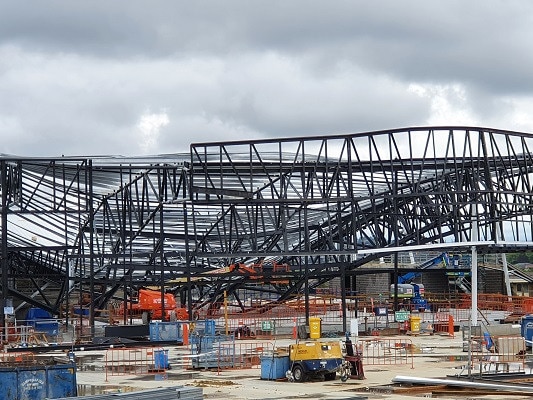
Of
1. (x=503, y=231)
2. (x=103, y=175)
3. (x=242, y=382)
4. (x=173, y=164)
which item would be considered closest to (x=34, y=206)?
(x=103, y=175)

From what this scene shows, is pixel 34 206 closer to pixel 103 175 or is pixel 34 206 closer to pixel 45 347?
pixel 103 175

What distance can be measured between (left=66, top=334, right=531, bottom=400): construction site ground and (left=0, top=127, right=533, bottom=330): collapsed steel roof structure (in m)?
9.65

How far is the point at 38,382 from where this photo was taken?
30.2 meters

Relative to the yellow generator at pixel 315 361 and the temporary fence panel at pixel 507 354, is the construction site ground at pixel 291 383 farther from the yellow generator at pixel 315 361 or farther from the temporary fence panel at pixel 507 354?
the temporary fence panel at pixel 507 354

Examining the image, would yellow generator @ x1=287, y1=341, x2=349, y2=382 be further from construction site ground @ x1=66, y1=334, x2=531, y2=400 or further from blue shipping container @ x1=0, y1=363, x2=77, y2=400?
blue shipping container @ x1=0, y1=363, x2=77, y2=400

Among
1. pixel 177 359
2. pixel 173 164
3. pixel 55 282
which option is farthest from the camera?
pixel 55 282

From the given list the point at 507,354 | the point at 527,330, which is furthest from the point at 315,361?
the point at 527,330

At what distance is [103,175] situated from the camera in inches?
2477

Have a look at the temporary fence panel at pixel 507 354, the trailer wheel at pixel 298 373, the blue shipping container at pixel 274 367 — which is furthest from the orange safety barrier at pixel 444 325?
the trailer wheel at pixel 298 373

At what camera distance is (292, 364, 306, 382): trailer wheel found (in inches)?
1420

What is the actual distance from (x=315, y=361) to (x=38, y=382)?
1020 cm

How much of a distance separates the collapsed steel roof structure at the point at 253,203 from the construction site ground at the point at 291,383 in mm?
9648

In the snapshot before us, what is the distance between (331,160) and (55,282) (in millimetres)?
30444

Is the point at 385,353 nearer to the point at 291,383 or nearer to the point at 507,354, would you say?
the point at 507,354
